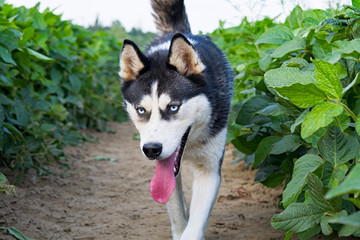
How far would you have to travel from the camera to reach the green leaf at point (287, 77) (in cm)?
187

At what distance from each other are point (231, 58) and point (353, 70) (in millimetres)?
3046

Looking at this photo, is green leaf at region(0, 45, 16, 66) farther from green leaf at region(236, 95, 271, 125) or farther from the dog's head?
green leaf at region(236, 95, 271, 125)

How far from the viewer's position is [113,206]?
3906 mm

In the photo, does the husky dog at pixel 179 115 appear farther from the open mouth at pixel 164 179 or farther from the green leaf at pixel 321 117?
the green leaf at pixel 321 117

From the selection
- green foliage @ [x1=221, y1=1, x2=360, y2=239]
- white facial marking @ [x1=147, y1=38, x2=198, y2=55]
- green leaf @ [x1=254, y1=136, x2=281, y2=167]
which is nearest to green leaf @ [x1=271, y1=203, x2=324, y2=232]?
green foliage @ [x1=221, y1=1, x2=360, y2=239]

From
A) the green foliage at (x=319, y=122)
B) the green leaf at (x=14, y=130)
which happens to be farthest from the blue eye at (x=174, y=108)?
the green leaf at (x=14, y=130)

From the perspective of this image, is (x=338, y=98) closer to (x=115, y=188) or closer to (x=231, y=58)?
(x=115, y=188)

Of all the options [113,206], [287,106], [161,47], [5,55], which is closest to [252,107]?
[287,106]

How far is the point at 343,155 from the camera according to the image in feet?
6.33

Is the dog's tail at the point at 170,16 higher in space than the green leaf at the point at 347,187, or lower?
lower

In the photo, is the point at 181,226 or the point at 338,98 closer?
the point at 338,98

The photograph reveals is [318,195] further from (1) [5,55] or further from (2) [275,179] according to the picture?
(1) [5,55]

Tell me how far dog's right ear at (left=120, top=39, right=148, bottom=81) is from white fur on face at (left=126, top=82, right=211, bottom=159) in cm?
22

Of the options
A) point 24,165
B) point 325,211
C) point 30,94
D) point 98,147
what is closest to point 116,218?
point 24,165
